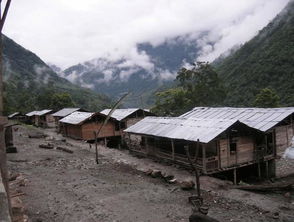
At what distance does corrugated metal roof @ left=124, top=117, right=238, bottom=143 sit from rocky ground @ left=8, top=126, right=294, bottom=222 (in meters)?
2.57

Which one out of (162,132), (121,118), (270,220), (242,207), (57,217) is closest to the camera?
(57,217)

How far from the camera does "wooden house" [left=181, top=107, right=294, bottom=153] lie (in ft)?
83.7

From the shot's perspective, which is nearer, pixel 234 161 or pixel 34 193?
pixel 34 193

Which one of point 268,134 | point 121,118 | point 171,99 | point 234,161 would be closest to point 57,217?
point 234,161

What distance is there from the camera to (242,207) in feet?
48.0

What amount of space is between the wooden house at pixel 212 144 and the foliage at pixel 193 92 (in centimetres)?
2075

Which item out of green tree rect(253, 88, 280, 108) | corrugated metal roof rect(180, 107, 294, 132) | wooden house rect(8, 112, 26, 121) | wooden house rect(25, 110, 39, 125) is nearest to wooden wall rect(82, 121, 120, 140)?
corrugated metal roof rect(180, 107, 294, 132)

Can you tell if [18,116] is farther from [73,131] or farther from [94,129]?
[94,129]

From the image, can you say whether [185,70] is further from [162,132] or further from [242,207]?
Answer: [242,207]

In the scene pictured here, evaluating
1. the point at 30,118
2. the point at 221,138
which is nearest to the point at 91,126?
the point at 221,138

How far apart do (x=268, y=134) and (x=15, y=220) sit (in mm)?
22003

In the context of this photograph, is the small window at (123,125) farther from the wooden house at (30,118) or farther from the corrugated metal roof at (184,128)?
the wooden house at (30,118)

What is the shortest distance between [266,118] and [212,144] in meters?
6.91

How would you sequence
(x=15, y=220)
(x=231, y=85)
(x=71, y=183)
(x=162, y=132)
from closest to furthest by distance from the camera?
1. (x=15, y=220)
2. (x=71, y=183)
3. (x=162, y=132)
4. (x=231, y=85)
